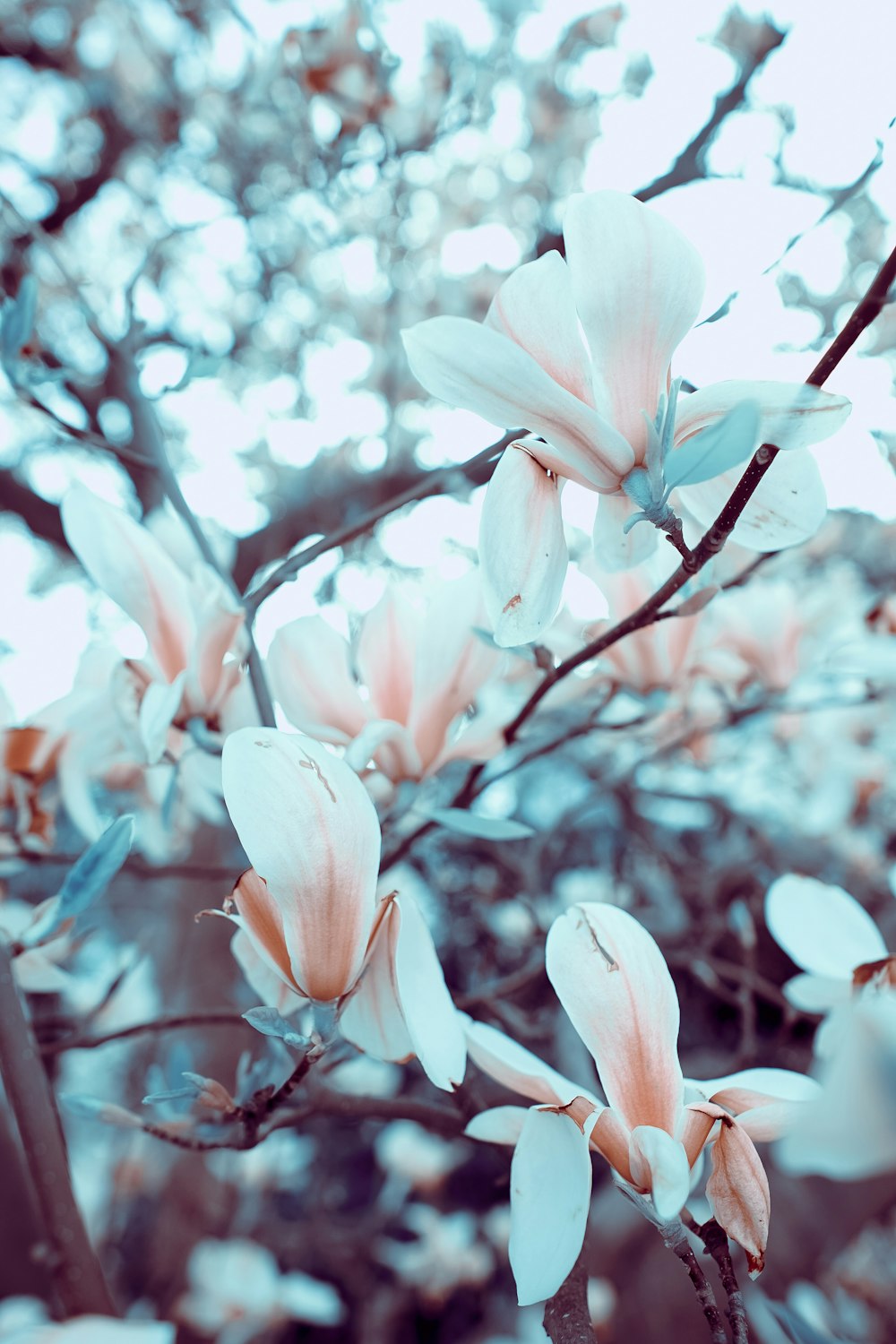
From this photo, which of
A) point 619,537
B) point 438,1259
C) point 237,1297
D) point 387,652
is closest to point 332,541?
point 387,652

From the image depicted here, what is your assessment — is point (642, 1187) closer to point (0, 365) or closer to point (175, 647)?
point (175, 647)

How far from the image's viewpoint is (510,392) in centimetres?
33

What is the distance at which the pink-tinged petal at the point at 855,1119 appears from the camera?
0.74 feet

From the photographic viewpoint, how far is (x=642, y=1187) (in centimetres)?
31

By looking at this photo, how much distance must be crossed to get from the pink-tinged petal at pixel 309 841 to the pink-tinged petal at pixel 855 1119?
6.8 inches

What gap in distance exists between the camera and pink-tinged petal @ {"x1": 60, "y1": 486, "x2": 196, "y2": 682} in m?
0.50

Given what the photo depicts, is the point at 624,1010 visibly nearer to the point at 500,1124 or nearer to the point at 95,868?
the point at 500,1124

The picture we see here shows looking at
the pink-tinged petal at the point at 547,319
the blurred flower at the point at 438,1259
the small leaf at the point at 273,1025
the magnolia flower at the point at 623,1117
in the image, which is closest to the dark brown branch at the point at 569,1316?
the magnolia flower at the point at 623,1117

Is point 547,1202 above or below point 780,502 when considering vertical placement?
below

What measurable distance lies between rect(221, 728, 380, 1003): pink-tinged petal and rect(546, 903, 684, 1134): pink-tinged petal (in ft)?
0.26

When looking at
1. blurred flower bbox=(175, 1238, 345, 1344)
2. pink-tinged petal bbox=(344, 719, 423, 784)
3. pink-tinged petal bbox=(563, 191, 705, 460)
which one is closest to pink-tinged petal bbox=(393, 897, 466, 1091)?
pink-tinged petal bbox=(344, 719, 423, 784)

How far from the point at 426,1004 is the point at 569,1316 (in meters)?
0.13

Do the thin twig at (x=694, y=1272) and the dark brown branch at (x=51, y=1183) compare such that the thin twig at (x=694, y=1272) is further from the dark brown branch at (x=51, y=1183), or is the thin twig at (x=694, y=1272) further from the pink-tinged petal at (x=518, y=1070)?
the dark brown branch at (x=51, y=1183)

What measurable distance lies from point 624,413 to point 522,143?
1.90 meters
